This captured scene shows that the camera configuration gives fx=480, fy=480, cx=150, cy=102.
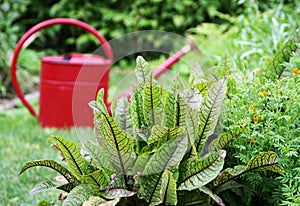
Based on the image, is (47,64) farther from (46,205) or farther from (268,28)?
(46,205)

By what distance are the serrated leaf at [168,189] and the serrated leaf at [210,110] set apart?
0.73 ft

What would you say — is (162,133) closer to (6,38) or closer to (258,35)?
Result: (258,35)

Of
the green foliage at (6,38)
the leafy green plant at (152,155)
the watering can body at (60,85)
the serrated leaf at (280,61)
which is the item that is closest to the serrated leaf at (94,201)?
the leafy green plant at (152,155)

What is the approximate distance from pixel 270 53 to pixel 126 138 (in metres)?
1.84

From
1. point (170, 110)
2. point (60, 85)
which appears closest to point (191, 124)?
point (170, 110)

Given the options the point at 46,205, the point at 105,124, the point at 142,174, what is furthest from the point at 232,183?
the point at 46,205

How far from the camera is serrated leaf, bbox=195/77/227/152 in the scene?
1.49m

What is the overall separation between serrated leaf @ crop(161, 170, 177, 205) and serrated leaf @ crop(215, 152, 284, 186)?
0.20 meters

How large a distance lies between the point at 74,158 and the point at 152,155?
0.25 metres

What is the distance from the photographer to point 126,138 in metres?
1.38

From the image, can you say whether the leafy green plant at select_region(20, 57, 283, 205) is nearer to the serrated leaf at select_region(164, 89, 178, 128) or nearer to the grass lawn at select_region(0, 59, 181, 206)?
the serrated leaf at select_region(164, 89, 178, 128)

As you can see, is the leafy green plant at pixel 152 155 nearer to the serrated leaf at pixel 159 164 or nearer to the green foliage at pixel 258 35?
the serrated leaf at pixel 159 164

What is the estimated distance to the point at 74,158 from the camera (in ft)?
4.86

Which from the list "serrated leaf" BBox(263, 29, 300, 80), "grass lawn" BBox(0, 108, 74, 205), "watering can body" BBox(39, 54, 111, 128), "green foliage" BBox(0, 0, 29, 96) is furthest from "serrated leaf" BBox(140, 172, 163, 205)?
"green foliage" BBox(0, 0, 29, 96)
